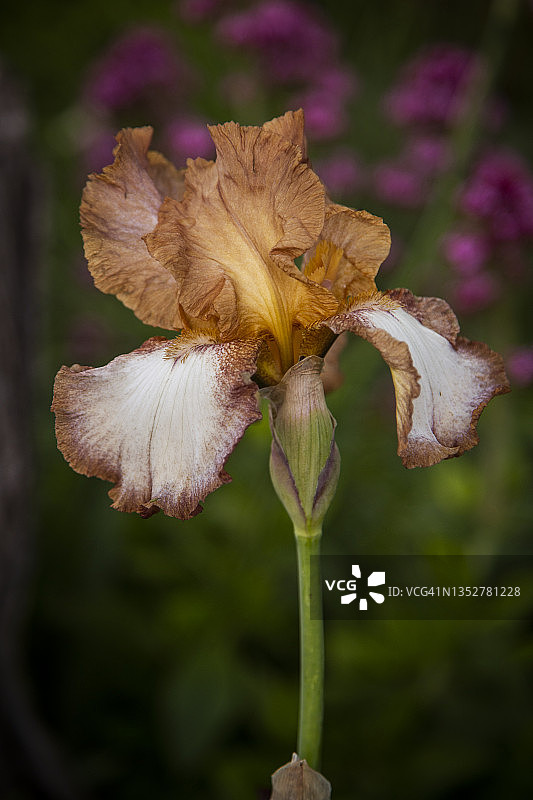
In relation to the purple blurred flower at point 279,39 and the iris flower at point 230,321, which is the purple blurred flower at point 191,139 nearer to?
the purple blurred flower at point 279,39

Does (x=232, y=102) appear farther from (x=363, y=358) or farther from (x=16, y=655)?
(x=16, y=655)

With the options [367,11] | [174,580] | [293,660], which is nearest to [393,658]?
[293,660]

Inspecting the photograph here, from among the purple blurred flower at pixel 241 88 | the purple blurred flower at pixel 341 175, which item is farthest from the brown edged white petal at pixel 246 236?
the purple blurred flower at pixel 241 88

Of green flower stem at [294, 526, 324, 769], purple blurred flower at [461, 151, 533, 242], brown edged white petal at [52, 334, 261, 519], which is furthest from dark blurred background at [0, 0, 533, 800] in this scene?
brown edged white petal at [52, 334, 261, 519]

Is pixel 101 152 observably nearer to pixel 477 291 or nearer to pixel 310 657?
pixel 477 291

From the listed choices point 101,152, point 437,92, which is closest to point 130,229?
point 437,92

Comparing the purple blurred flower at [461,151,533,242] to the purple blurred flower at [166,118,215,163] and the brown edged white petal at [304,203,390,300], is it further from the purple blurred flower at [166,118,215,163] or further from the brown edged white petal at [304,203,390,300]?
the brown edged white petal at [304,203,390,300]

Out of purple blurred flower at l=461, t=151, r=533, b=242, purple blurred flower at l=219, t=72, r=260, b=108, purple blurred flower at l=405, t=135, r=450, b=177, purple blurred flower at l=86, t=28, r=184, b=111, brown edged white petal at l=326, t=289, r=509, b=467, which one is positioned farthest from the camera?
purple blurred flower at l=86, t=28, r=184, b=111
